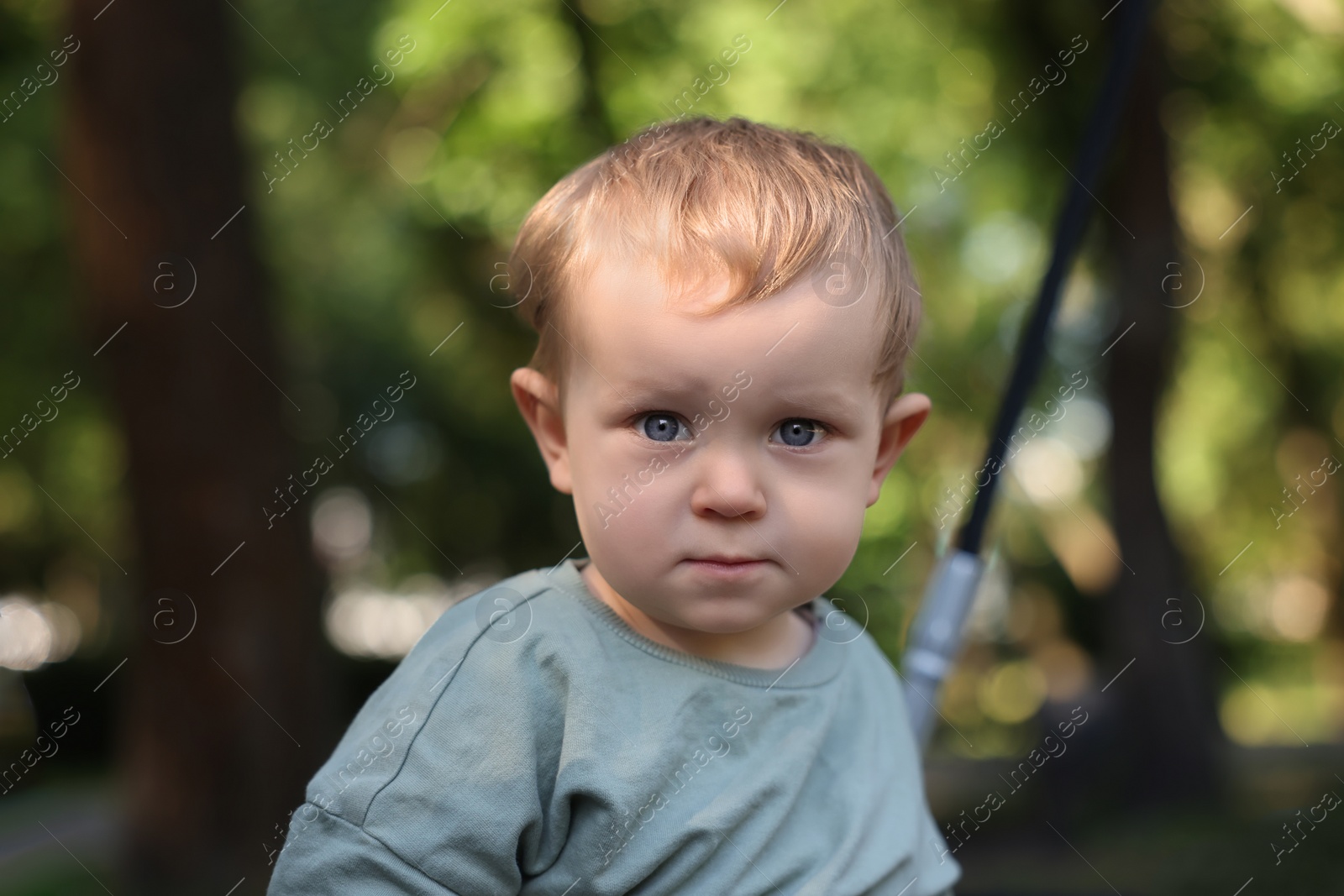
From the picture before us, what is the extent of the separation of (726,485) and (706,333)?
147mm

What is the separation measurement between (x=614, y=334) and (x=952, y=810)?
646cm

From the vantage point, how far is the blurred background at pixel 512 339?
4.55 meters

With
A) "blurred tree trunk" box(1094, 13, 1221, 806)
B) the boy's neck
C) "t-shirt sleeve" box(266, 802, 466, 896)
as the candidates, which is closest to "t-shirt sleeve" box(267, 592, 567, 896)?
"t-shirt sleeve" box(266, 802, 466, 896)

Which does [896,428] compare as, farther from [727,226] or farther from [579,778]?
[579,778]

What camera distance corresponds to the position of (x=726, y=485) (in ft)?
3.73

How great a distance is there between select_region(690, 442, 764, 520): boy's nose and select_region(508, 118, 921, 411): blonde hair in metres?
0.14

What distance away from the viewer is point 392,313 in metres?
13.6

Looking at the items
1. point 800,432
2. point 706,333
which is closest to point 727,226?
point 706,333

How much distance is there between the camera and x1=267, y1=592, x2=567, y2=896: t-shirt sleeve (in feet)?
3.60

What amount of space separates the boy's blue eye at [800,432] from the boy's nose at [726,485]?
6cm

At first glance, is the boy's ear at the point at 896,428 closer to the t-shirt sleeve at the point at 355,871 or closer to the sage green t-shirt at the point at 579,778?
the sage green t-shirt at the point at 579,778

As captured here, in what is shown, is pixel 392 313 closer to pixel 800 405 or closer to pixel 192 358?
pixel 192 358

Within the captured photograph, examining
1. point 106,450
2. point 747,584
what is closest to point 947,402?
point 106,450

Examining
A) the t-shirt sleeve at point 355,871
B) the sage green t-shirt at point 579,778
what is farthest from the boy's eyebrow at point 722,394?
the t-shirt sleeve at point 355,871
